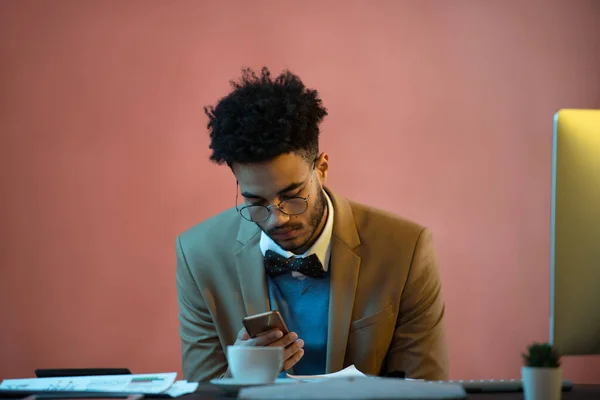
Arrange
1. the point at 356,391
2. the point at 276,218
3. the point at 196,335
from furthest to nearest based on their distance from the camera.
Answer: the point at 196,335, the point at 276,218, the point at 356,391

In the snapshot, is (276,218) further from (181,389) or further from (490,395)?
(490,395)

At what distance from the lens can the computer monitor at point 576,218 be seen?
1.20 m

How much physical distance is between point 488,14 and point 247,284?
7.40 feet

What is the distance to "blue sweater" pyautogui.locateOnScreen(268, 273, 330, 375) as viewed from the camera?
209 centimetres

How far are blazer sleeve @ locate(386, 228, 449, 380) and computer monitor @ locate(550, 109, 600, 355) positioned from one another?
2.85 feet

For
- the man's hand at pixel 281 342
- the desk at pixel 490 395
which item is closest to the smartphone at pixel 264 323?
the man's hand at pixel 281 342

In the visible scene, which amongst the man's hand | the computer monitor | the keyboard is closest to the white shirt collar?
the man's hand

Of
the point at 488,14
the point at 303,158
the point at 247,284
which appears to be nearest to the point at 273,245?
the point at 247,284

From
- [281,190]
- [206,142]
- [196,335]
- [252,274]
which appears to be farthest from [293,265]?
[206,142]

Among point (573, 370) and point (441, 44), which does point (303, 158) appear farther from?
point (573, 370)

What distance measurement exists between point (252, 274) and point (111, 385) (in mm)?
780

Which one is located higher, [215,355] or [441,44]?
[441,44]

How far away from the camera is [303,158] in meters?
2.07

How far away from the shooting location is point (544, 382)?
1087 mm
